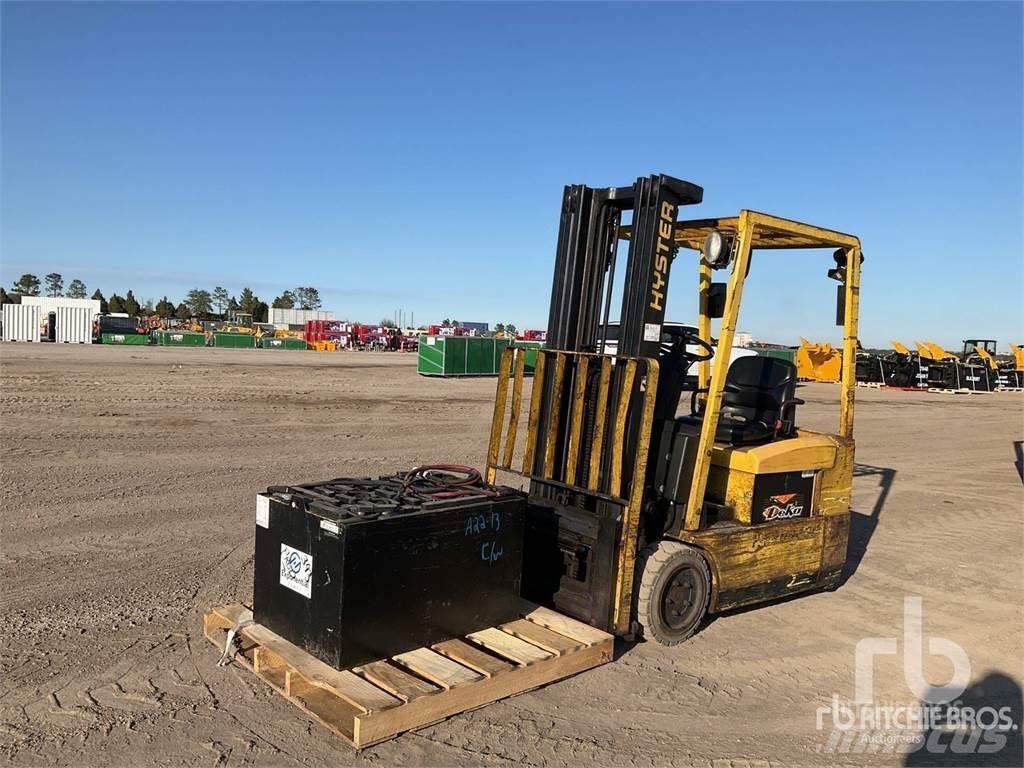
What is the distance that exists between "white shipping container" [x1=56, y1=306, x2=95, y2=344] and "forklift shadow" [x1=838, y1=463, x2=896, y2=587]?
50.0 metres

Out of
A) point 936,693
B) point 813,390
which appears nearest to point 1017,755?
point 936,693

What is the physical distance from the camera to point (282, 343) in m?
56.0

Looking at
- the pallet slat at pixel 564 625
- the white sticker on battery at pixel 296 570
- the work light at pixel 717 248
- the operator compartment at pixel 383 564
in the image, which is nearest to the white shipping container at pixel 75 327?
the operator compartment at pixel 383 564

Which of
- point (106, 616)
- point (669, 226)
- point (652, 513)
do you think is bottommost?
point (106, 616)

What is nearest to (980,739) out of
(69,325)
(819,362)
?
(819,362)

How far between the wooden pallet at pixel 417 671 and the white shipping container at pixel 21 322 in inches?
2129

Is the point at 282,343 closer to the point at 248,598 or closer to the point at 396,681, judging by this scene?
the point at 248,598

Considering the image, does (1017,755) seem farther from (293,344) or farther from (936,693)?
(293,344)

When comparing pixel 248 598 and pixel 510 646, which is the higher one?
pixel 510 646

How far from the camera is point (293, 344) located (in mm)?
56281

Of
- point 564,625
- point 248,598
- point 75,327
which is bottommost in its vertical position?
point 248,598

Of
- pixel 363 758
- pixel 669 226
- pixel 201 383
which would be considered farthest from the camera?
pixel 201 383

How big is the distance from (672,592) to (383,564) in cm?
211

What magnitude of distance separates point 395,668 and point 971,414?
25488 millimetres
